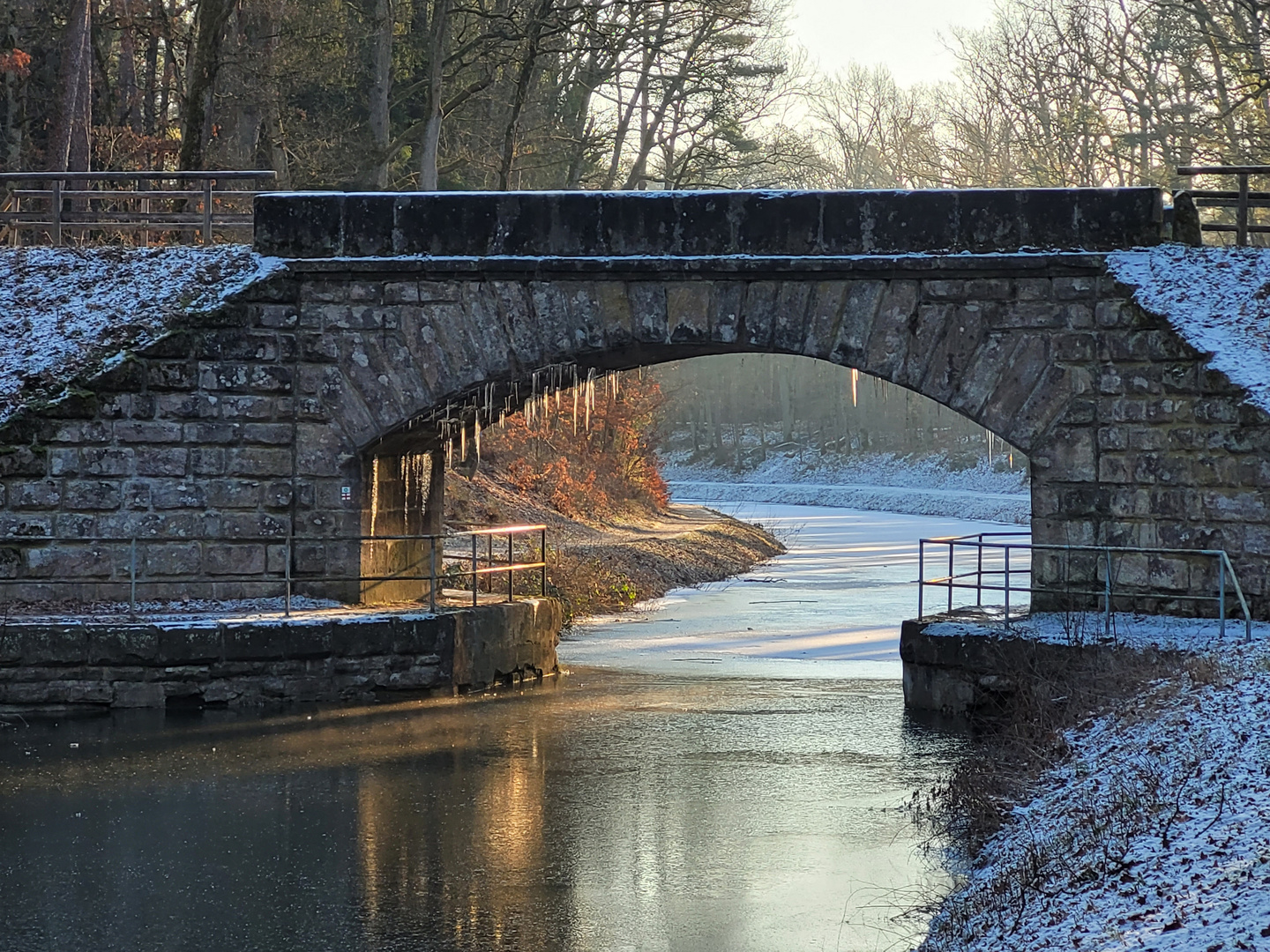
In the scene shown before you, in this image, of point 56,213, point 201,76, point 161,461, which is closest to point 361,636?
point 161,461

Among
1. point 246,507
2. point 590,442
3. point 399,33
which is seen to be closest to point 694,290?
point 246,507

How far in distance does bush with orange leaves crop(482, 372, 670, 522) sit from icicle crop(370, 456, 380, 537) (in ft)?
45.9

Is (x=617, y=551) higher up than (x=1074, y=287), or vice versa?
(x=1074, y=287)

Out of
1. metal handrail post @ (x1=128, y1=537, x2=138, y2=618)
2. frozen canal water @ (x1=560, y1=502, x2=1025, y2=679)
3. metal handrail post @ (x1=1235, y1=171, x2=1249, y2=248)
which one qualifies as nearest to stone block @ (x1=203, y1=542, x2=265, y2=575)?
metal handrail post @ (x1=128, y1=537, x2=138, y2=618)

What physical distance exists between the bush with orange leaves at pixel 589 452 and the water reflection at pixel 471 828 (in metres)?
18.3

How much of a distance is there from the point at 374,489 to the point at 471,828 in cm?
755

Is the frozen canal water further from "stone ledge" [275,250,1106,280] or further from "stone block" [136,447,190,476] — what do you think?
"stone block" [136,447,190,476]

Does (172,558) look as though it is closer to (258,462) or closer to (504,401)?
(258,462)

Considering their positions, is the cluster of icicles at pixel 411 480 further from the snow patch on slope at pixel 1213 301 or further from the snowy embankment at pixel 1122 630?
the snow patch on slope at pixel 1213 301

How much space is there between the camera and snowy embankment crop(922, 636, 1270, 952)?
6.52m

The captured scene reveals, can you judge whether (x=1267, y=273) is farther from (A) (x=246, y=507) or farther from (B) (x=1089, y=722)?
(A) (x=246, y=507)

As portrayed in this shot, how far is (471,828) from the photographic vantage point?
428 inches

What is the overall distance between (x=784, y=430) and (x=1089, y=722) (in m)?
59.3

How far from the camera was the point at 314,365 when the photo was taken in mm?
16672
